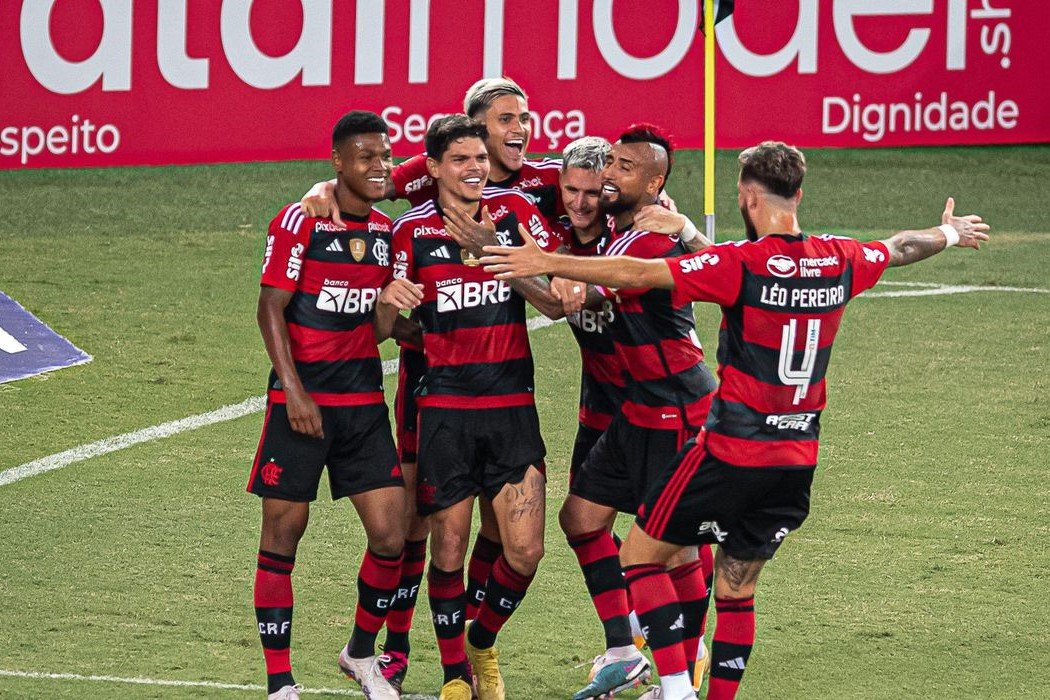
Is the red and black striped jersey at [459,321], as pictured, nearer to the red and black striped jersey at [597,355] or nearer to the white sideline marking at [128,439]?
the red and black striped jersey at [597,355]

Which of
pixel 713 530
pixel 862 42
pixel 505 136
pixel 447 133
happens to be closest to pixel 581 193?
pixel 447 133

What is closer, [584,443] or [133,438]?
[584,443]

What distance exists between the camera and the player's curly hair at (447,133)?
670 centimetres

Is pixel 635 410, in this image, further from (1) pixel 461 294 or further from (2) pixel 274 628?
(2) pixel 274 628

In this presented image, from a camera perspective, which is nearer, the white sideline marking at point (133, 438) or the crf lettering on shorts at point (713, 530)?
the crf lettering on shorts at point (713, 530)

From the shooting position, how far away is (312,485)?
661cm

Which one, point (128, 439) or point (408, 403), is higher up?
point (408, 403)

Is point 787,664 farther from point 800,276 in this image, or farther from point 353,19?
point 353,19

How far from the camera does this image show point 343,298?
6613mm

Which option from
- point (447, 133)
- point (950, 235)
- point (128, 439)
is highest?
point (447, 133)

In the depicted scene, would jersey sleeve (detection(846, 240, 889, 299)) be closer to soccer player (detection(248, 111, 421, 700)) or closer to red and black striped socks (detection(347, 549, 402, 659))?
soccer player (detection(248, 111, 421, 700))

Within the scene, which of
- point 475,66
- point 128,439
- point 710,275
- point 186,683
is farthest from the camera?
point 475,66

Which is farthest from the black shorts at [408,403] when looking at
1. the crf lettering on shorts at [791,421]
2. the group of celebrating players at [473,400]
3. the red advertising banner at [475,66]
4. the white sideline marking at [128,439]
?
the red advertising banner at [475,66]

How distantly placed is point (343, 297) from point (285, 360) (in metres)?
0.33
